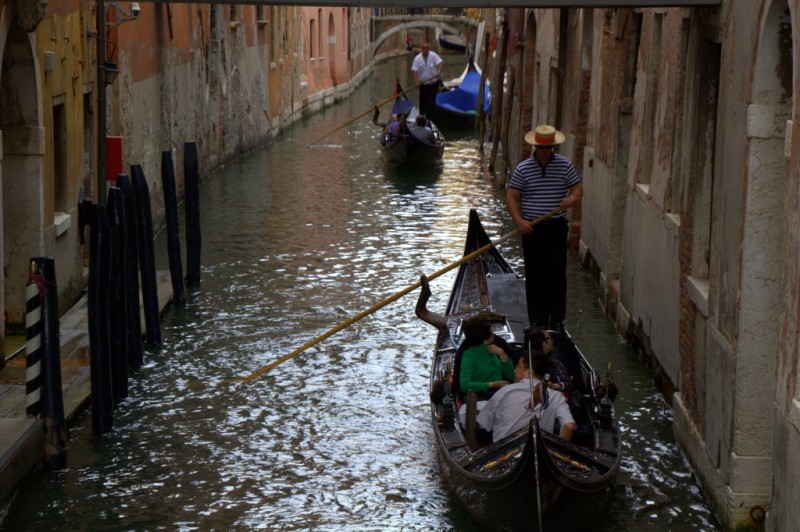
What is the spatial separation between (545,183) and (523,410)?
218cm

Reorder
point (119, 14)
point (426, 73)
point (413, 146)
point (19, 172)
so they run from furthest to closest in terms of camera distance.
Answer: point (426, 73) < point (413, 146) < point (119, 14) < point (19, 172)

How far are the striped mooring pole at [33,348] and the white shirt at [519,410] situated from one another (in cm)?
186

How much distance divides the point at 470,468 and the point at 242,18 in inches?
546

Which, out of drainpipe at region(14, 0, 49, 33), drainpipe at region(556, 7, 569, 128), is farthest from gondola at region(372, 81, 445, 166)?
drainpipe at region(14, 0, 49, 33)

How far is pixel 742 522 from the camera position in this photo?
499 centimetres

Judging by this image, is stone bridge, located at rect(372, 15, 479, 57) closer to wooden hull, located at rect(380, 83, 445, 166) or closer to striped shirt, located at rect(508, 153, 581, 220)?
wooden hull, located at rect(380, 83, 445, 166)

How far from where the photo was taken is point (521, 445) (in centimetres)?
487

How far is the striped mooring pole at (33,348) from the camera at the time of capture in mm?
5547

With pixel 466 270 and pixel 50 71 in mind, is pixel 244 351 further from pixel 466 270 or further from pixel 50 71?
pixel 50 71

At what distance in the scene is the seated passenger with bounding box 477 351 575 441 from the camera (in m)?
5.24

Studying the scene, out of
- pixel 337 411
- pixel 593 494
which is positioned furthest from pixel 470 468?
pixel 337 411

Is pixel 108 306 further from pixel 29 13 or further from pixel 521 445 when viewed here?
pixel 521 445

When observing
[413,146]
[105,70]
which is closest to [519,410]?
[105,70]

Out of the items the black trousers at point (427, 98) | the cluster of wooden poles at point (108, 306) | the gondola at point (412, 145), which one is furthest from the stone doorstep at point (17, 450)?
the black trousers at point (427, 98)
